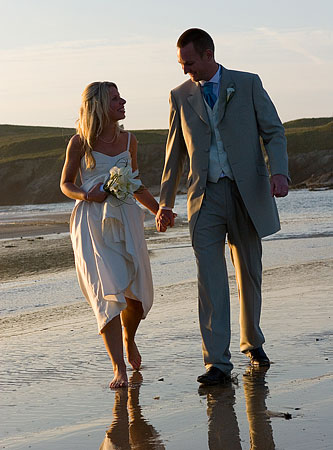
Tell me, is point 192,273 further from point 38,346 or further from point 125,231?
point 125,231

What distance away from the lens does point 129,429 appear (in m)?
4.68

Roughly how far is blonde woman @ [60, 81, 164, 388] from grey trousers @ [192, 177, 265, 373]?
1.55 ft

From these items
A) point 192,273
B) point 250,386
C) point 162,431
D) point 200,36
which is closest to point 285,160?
point 200,36

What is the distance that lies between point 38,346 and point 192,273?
4.90m

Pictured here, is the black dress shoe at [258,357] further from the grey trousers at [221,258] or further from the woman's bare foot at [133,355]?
the woman's bare foot at [133,355]

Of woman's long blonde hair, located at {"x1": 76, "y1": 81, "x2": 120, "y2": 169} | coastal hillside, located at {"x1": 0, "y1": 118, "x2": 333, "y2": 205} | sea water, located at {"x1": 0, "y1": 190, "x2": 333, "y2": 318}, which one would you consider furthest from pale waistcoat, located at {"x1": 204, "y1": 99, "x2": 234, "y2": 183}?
coastal hillside, located at {"x1": 0, "y1": 118, "x2": 333, "y2": 205}

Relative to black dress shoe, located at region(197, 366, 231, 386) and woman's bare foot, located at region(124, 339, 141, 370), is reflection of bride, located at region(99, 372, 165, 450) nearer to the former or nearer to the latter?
black dress shoe, located at region(197, 366, 231, 386)

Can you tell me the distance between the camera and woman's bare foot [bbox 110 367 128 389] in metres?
5.68

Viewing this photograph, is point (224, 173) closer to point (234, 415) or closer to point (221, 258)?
point (221, 258)

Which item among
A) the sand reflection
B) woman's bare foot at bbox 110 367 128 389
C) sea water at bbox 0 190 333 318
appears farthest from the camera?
sea water at bbox 0 190 333 318

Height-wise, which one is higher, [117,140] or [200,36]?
[200,36]

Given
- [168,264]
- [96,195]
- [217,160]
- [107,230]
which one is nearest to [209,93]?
[217,160]

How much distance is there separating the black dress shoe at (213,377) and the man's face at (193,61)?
1840mm

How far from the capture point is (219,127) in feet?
19.6
